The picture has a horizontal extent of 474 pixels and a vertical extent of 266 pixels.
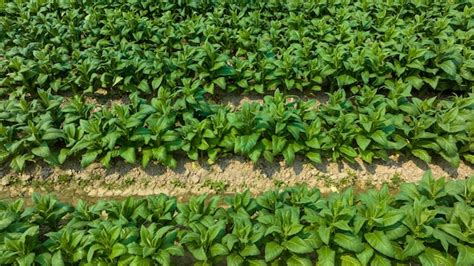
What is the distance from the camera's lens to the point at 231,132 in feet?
20.6

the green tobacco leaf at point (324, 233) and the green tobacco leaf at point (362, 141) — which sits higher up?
the green tobacco leaf at point (324, 233)

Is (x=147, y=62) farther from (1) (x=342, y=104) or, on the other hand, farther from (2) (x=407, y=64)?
(2) (x=407, y=64)

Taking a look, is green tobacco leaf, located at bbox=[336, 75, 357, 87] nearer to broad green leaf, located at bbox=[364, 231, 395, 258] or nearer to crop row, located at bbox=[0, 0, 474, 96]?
crop row, located at bbox=[0, 0, 474, 96]

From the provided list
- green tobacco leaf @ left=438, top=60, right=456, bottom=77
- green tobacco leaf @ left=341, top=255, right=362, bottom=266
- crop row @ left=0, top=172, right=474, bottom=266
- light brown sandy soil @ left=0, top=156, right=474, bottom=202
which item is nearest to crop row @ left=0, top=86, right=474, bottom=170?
light brown sandy soil @ left=0, top=156, right=474, bottom=202

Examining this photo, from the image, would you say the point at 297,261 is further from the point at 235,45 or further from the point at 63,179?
the point at 235,45

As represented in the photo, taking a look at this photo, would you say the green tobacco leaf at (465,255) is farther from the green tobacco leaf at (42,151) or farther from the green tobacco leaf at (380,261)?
the green tobacco leaf at (42,151)

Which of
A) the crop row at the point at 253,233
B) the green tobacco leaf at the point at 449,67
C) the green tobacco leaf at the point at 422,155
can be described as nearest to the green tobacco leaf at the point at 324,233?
the crop row at the point at 253,233

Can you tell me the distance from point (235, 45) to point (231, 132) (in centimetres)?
275

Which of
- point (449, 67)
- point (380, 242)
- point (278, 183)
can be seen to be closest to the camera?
point (380, 242)

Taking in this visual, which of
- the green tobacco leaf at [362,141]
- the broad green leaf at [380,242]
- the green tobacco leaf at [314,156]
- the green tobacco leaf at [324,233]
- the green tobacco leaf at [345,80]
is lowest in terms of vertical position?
the green tobacco leaf at [314,156]

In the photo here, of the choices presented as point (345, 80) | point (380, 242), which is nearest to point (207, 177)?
point (380, 242)

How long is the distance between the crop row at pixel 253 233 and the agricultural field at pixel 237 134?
0.07 ft

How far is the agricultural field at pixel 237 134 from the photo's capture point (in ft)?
14.7

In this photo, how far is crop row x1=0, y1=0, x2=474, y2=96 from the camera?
732 cm
